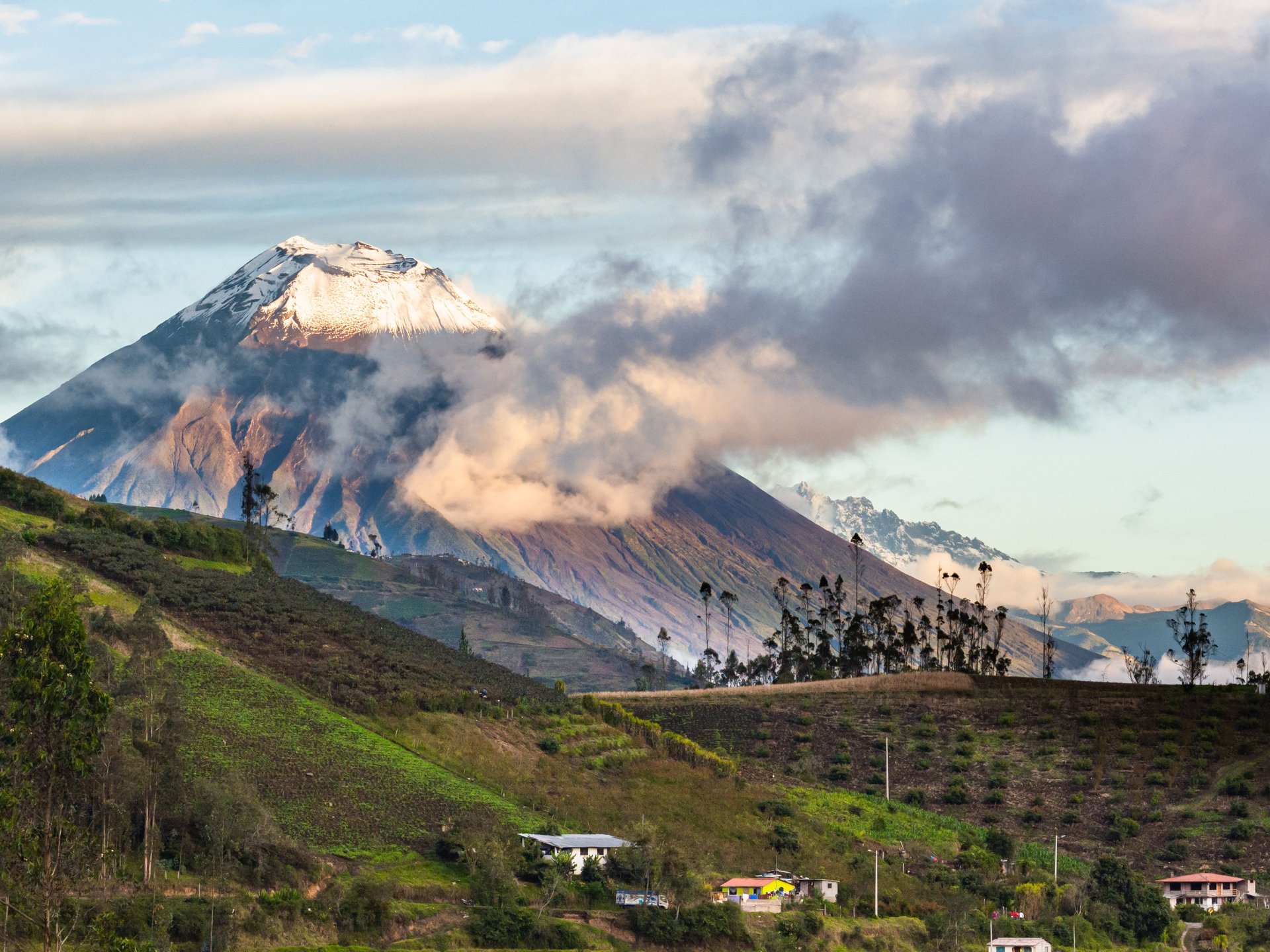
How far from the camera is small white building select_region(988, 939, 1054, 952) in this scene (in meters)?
100

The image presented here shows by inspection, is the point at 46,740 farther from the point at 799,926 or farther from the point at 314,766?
the point at 314,766

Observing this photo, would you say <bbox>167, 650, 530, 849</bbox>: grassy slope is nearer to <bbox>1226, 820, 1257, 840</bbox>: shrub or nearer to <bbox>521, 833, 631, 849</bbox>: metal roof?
<bbox>521, 833, 631, 849</bbox>: metal roof

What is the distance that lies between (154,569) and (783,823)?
2288 inches

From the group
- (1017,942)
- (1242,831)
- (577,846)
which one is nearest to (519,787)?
(577,846)

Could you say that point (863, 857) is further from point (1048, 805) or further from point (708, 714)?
point (708, 714)

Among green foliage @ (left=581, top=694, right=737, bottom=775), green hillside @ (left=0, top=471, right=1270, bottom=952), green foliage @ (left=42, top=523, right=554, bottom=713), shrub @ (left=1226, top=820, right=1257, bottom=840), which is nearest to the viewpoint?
green hillside @ (left=0, top=471, right=1270, bottom=952)

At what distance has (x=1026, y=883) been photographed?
114 m

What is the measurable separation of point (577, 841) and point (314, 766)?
1872 centimetres

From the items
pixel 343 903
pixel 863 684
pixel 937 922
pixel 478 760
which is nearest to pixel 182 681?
pixel 478 760

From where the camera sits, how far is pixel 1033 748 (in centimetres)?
15212

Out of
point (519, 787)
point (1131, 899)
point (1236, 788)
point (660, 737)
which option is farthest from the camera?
point (660, 737)

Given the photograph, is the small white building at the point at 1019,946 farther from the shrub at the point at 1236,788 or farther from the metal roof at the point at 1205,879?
the shrub at the point at 1236,788

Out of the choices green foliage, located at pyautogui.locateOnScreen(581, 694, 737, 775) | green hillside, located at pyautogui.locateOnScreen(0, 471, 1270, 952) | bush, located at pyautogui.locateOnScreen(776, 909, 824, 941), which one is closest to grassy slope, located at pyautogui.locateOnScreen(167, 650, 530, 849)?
green hillside, located at pyautogui.locateOnScreen(0, 471, 1270, 952)

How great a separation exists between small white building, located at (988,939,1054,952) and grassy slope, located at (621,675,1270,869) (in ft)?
91.8
